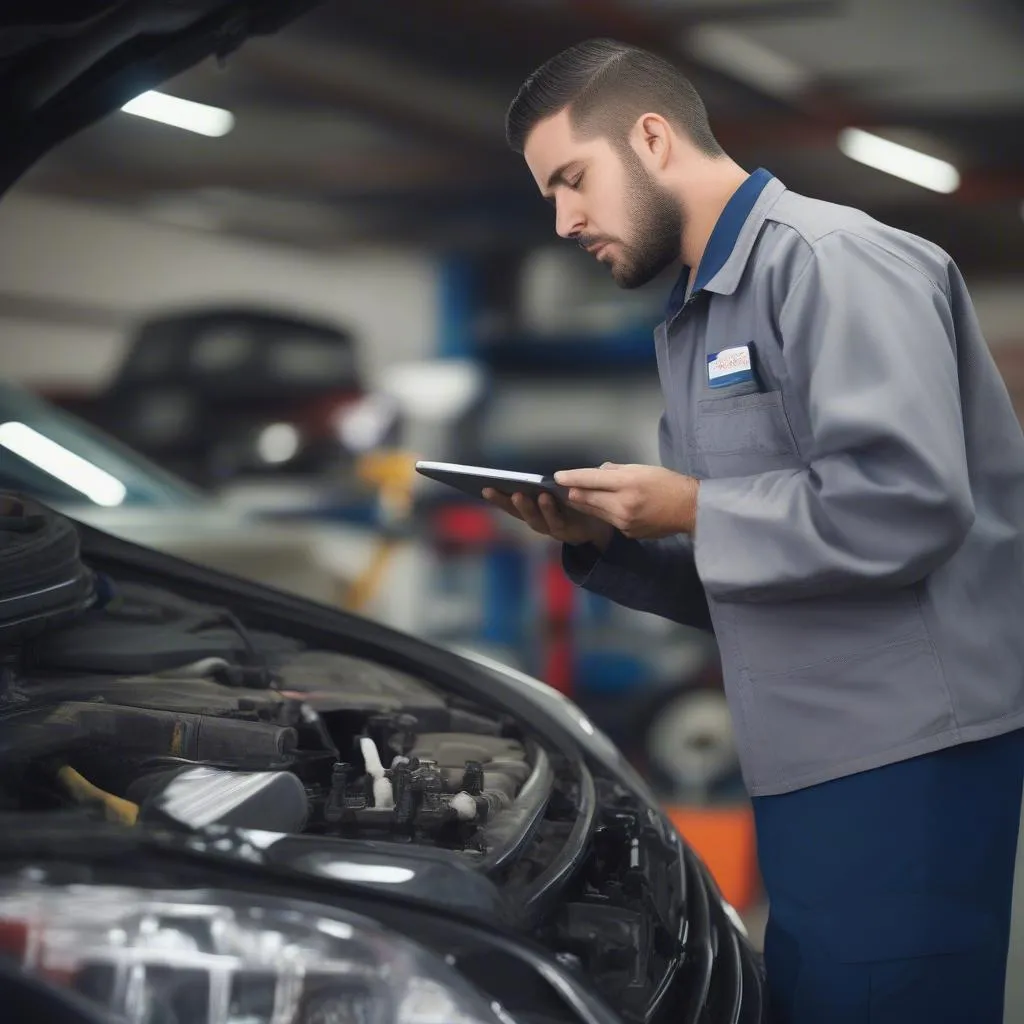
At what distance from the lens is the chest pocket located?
1.13 meters

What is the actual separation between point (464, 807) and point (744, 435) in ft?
1.48

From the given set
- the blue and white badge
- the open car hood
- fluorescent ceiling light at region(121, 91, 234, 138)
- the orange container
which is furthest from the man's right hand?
fluorescent ceiling light at region(121, 91, 234, 138)

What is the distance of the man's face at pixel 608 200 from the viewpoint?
1.20m

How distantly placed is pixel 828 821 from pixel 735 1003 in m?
0.22

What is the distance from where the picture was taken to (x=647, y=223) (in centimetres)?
121

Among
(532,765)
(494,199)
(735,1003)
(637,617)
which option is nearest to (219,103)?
(494,199)

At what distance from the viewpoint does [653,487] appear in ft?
3.71

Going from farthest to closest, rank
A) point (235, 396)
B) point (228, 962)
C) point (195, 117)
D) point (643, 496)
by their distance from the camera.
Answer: point (195, 117) < point (235, 396) < point (643, 496) < point (228, 962)

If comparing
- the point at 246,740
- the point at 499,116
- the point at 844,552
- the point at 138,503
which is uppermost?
the point at 499,116

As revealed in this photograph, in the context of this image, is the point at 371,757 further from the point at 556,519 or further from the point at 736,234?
the point at 736,234

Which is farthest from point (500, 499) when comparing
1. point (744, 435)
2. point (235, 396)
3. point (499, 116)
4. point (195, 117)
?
Answer: point (195, 117)

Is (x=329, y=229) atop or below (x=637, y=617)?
atop

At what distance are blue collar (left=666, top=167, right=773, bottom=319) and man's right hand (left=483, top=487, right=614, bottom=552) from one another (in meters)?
0.28

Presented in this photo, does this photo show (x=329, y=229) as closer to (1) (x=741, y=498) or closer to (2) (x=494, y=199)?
(2) (x=494, y=199)
